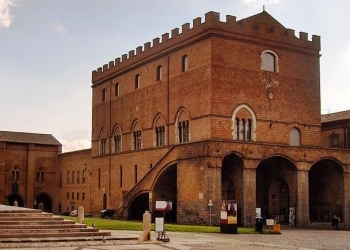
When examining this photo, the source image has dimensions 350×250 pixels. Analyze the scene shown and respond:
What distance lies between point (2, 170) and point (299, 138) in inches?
1558

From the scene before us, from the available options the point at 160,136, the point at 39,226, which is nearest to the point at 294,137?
the point at 160,136

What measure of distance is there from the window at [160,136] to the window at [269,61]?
961cm

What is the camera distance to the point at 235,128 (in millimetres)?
43469

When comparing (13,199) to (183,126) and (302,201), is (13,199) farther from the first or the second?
(302,201)

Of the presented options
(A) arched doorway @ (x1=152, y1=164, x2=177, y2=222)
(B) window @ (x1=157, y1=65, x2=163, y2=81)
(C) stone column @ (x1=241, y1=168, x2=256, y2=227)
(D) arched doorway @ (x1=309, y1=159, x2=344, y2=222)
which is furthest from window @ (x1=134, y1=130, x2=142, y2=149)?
(C) stone column @ (x1=241, y1=168, x2=256, y2=227)

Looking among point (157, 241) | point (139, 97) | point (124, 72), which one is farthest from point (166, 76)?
point (157, 241)

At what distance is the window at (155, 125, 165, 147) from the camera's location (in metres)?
49.0

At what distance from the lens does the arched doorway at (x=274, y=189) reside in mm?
43719

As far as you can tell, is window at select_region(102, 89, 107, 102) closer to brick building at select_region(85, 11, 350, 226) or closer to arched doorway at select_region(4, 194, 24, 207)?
brick building at select_region(85, 11, 350, 226)

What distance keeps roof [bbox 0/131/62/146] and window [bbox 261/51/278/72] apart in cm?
3885

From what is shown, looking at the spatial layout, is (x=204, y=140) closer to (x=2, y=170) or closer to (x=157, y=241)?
(x=157, y=241)

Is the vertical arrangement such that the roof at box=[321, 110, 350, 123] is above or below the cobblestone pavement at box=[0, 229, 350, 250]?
above

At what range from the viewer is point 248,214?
130ft

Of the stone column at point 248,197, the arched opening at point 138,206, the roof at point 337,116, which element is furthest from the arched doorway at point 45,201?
the stone column at point 248,197
